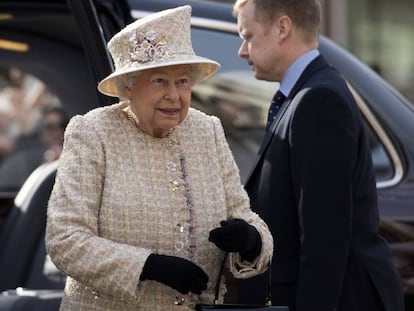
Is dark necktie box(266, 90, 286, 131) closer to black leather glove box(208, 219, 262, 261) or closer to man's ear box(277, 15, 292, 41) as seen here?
man's ear box(277, 15, 292, 41)

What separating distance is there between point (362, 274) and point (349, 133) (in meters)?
0.42

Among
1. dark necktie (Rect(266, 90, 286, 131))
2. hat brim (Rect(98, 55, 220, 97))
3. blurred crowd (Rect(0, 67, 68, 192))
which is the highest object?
hat brim (Rect(98, 55, 220, 97))

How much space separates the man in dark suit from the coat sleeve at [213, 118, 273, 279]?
371 millimetres

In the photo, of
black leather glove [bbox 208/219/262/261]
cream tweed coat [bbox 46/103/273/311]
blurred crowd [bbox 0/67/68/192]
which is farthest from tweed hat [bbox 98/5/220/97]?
blurred crowd [bbox 0/67/68/192]

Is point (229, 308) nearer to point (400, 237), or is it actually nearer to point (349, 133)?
point (349, 133)

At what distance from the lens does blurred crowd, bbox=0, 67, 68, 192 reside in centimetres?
848

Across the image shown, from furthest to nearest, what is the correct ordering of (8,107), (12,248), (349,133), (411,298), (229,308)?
1. (8,107)
2. (12,248)
3. (411,298)
4. (349,133)
5. (229,308)

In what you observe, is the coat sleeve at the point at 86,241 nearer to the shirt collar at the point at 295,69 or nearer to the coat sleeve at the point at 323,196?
the coat sleeve at the point at 323,196

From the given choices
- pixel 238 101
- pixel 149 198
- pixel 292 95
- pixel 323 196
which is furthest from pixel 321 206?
pixel 238 101

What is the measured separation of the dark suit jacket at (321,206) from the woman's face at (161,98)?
0.57m

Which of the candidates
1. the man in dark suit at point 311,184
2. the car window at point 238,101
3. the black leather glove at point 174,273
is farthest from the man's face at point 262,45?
the black leather glove at point 174,273

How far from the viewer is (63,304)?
11.2 ft

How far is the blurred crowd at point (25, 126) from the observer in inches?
334

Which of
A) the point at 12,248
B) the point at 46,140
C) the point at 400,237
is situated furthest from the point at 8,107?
the point at 400,237
